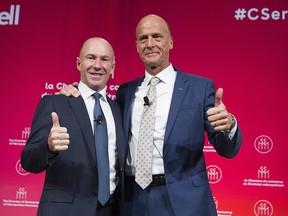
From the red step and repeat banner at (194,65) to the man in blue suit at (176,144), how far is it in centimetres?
114

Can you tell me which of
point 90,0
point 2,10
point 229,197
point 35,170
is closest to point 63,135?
point 35,170

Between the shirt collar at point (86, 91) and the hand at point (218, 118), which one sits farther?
the shirt collar at point (86, 91)

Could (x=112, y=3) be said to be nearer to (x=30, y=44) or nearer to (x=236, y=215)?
(x=30, y=44)

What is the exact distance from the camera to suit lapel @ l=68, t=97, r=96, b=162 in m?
2.13

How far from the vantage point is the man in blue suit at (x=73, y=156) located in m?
1.96

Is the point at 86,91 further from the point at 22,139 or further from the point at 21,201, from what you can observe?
the point at 21,201

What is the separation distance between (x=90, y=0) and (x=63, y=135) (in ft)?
7.33

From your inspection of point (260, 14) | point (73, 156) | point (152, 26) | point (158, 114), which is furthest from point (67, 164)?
point (260, 14)

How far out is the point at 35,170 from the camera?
2004 mm

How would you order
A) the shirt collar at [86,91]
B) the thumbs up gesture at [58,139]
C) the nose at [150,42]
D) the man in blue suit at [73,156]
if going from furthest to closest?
the nose at [150,42], the shirt collar at [86,91], the man in blue suit at [73,156], the thumbs up gesture at [58,139]

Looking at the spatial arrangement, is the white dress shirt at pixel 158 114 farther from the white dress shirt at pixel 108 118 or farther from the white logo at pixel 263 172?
the white logo at pixel 263 172

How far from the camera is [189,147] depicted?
2.27 m

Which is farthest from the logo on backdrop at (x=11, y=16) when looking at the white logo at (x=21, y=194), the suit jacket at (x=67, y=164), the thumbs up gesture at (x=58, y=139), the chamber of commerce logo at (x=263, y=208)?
the chamber of commerce logo at (x=263, y=208)

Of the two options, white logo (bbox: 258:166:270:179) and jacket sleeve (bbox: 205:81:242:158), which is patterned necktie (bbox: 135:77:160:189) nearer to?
jacket sleeve (bbox: 205:81:242:158)
